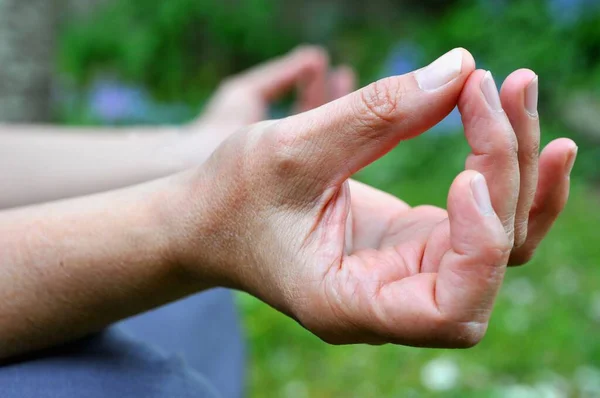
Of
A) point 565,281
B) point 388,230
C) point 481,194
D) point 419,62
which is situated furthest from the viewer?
point 419,62

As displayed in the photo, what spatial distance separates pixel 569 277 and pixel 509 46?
1.72 m

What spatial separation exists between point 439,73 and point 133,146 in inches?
52.8

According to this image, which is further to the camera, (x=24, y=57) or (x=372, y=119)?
(x=24, y=57)

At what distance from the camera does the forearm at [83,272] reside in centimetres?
94

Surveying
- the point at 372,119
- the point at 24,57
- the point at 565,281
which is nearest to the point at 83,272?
the point at 372,119

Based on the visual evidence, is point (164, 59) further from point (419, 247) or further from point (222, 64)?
point (419, 247)

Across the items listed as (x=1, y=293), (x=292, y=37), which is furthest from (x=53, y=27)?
(x=1, y=293)

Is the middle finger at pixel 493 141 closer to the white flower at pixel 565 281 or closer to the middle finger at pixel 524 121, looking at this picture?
the middle finger at pixel 524 121

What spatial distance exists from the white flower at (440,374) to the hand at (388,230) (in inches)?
43.5

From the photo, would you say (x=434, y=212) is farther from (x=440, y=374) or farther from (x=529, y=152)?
(x=440, y=374)

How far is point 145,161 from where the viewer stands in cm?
185

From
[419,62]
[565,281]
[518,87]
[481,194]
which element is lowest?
[565,281]

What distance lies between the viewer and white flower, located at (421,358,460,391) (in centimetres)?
197

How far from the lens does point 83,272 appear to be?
37.2 inches
